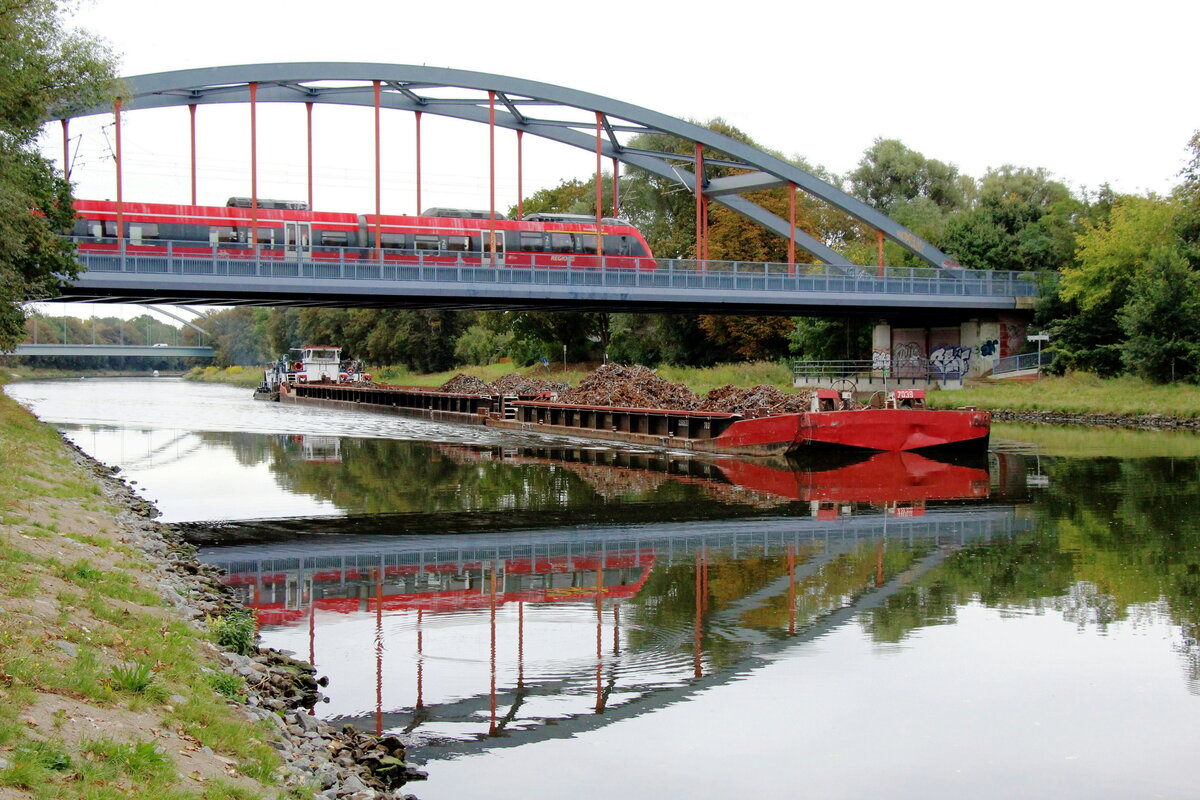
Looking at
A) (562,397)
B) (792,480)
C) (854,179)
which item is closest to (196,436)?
(562,397)

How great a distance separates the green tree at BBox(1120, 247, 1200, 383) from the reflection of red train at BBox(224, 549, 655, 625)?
1385 inches

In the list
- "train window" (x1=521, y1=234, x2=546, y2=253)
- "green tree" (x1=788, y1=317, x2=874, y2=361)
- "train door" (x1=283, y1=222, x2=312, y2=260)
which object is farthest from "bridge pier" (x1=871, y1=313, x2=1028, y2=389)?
"train door" (x1=283, y1=222, x2=312, y2=260)

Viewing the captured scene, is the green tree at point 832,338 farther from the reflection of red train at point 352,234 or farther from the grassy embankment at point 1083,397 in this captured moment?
the reflection of red train at point 352,234

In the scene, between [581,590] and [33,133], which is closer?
[581,590]

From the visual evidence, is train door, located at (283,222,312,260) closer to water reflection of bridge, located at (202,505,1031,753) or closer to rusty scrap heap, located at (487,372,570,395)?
rusty scrap heap, located at (487,372,570,395)

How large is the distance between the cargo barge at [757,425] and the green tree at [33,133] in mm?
17813

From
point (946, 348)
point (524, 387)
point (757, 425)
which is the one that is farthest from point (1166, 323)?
point (524, 387)

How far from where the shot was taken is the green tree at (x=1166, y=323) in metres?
43.9

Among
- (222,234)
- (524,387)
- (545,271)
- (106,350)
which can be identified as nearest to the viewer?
(545,271)

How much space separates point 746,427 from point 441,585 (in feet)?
61.1

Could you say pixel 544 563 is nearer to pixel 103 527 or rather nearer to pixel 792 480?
pixel 103 527

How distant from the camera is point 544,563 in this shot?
52.4 ft

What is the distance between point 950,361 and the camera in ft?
191

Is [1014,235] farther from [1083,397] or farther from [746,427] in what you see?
[746,427]
